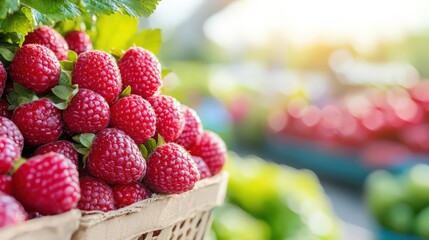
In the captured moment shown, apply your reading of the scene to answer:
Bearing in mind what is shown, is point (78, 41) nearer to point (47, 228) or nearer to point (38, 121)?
point (38, 121)

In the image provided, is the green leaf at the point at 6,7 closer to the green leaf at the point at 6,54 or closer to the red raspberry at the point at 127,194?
the green leaf at the point at 6,54

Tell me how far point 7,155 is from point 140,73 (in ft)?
0.70

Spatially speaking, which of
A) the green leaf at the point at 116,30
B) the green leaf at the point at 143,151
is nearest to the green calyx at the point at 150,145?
the green leaf at the point at 143,151

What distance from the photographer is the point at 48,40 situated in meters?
0.74

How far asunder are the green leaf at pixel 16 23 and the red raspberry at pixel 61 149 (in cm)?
13

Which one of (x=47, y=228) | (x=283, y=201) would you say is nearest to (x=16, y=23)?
(x=47, y=228)

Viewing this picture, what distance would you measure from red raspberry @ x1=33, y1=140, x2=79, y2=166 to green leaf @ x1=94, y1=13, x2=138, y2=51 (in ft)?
0.85

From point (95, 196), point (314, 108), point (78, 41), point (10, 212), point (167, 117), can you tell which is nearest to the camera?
point (10, 212)

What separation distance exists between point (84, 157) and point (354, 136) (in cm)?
250

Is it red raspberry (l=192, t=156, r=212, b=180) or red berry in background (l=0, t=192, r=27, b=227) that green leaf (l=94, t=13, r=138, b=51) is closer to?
red raspberry (l=192, t=156, r=212, b=180)

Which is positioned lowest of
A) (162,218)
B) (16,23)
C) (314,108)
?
(314,108)

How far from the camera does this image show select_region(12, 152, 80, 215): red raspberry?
52cm

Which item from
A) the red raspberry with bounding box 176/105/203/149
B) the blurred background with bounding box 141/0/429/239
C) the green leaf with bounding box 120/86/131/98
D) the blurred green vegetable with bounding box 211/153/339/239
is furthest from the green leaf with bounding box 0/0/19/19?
the blurred green vegetable with bounding box 211/153/339/239

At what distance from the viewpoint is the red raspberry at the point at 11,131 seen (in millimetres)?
598
